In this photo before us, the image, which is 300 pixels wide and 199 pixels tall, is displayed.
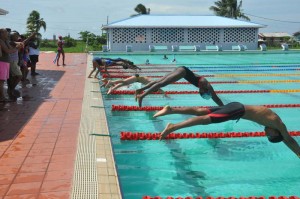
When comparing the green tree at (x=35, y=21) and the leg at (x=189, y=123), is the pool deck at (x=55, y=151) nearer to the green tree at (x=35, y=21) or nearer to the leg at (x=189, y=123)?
the leg at (x=189, y=123)

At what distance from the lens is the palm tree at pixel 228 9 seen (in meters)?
55.9

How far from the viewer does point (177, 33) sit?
3484cm

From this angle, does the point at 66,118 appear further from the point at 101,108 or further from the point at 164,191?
the point at 164,191

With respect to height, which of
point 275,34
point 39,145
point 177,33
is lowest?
point 39,145

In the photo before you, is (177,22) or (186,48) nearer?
(186,48)

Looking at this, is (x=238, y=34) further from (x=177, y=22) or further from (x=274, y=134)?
(x=274, y=134)

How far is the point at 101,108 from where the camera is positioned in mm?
8398

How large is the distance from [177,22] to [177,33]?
1.31 m

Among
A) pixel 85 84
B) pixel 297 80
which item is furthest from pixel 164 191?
pixel 297 80

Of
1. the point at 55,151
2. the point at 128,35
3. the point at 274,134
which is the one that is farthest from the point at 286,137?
the point at 128,35

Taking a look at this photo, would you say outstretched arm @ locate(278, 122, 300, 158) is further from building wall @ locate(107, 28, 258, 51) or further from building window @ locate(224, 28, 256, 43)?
building window @ locate(224, 28, 256, 43)

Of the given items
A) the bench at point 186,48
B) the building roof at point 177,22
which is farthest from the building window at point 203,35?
the bench at point 186,48

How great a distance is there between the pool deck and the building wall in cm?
2529

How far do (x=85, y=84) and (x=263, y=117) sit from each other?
323 inches
